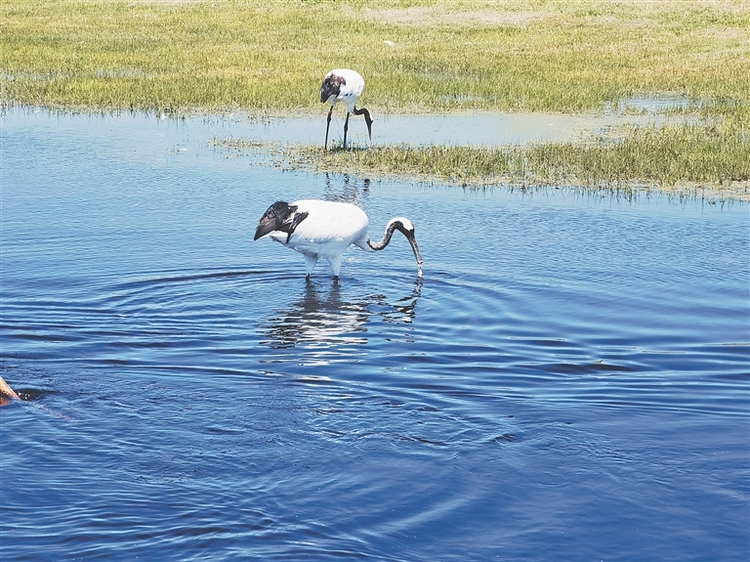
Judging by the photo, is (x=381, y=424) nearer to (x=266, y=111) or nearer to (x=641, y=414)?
(x=641, y=414)

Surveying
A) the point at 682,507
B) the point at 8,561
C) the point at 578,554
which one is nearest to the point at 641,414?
the point at 682,507

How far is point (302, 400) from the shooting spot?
365 inches

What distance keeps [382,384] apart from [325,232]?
3455 millimetres

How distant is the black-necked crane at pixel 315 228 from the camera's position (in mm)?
12742

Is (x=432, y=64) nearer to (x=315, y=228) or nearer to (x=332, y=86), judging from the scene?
(x=332, y=86)

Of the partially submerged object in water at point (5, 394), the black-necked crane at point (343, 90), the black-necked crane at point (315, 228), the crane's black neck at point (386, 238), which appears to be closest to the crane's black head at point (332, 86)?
the black-necked crane at point (343, 90)

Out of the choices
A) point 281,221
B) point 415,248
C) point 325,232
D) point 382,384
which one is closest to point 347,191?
point 415,248

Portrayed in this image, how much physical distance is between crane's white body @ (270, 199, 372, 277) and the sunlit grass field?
5535 millimetres

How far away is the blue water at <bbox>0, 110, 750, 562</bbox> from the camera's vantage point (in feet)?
23.7

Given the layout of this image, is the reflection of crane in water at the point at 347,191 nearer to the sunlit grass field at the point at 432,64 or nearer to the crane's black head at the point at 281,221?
the sunlit grass field at the point at 432,64

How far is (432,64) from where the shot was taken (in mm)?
32094

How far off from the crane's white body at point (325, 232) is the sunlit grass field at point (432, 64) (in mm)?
5535

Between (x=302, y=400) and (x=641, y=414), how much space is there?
8.08 ft

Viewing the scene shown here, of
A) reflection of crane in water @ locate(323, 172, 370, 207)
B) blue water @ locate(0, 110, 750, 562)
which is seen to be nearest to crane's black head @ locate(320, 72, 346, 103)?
reflection of crane in water @ locate(323, 172, 370, 207)
